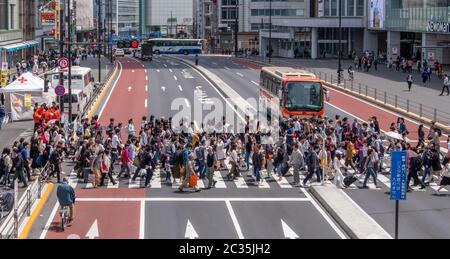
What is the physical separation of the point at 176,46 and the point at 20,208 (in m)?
113

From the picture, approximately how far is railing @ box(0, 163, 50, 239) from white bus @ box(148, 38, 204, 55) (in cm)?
10491

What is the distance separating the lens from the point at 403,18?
3378 inches

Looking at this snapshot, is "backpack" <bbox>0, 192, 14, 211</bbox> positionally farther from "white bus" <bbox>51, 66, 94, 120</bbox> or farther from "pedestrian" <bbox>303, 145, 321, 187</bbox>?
"white bus" <bbox>51, 66, 94, 120</bbox>

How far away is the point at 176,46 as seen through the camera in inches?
5305

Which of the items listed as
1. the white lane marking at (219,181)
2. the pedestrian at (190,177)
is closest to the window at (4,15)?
the white lane marking at (219,181)

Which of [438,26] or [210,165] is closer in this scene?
[210,165]

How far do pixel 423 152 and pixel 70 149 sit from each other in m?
14.0

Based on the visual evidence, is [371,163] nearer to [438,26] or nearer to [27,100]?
[27,100]

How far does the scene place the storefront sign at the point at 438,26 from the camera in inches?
2846

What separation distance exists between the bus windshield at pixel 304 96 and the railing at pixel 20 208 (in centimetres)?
1600

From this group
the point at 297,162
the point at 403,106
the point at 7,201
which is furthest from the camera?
the point at 403,106

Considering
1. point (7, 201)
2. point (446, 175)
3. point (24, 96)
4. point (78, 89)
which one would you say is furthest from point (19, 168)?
point (78, 89)
